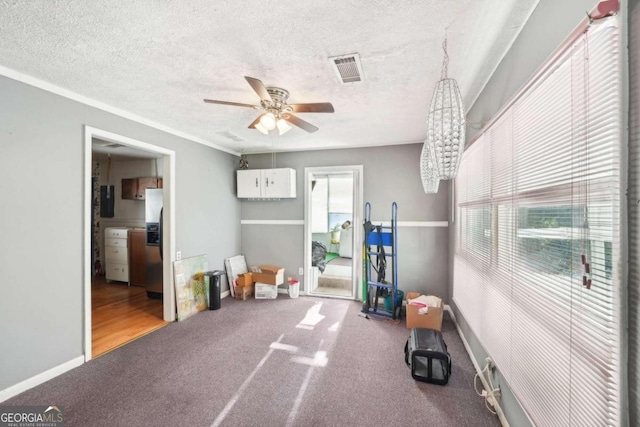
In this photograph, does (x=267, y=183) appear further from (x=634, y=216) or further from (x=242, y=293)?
(x=634, y=216)

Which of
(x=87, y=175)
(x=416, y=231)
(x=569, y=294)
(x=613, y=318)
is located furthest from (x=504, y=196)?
(x=87, y=175)

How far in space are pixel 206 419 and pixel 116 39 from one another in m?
2.53

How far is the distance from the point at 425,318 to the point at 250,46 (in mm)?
3169

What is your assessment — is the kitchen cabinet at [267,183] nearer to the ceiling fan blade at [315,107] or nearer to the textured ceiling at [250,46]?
the textured ceiling at [250,46]

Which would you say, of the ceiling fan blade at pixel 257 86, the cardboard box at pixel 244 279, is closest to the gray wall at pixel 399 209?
the cardboard box at pixel 244 279

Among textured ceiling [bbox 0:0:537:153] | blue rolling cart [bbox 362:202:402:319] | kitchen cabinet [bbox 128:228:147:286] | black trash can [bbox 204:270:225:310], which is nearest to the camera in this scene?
textured ceiling [bbox 0:0:537:153]

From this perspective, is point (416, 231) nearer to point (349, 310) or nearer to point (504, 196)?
point (349, 310)

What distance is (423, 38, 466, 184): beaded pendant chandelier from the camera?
111cm

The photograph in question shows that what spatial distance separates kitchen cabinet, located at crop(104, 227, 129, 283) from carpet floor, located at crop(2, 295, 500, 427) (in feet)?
8.59

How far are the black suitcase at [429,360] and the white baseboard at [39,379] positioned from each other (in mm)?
2996

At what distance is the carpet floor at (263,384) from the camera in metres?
1.85

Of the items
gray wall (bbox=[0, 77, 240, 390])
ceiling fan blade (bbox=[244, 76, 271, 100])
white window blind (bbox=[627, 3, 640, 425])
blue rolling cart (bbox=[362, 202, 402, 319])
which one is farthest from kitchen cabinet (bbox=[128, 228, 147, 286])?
white window blind (bbox=[627, 3, 640, 425])

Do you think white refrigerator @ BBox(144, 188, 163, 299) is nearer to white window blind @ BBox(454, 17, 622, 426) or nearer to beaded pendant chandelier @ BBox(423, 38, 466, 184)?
beaded pendant chandelier @ BBox(423, 38, 466, 184)

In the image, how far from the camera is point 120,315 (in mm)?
3604
